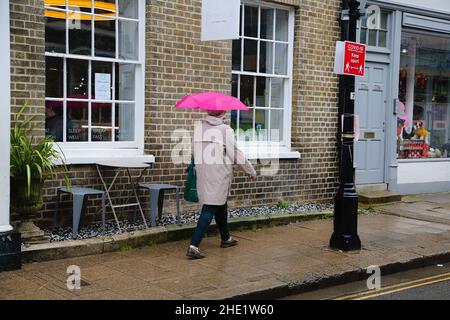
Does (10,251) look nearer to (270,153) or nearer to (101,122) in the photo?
(101,122)

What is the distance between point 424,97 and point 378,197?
340 centimetres

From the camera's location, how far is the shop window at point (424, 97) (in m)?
13.1

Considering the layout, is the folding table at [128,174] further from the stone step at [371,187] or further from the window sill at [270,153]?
the stone step at [371,187]

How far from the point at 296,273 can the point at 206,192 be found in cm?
143

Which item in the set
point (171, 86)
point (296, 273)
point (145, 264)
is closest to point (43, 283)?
point (145, 264)

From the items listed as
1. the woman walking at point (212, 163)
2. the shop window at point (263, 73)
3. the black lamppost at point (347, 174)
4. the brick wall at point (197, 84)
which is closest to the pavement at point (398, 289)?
the black lamppost at point (347, 174)

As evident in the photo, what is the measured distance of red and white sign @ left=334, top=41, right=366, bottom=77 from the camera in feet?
24.6

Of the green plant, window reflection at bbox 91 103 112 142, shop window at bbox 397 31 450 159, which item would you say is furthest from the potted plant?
shop window at bbox 397 31 450 159

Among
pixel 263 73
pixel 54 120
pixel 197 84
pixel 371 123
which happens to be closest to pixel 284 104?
pixel 263 73

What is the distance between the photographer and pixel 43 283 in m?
6.08

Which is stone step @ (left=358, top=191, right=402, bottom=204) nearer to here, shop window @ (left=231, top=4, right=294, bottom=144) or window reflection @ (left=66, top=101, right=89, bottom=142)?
shop window @ (left=231, top=4, right=294, bottom=144)

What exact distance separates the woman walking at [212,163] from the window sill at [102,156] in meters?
1.67

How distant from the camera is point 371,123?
12.0m
